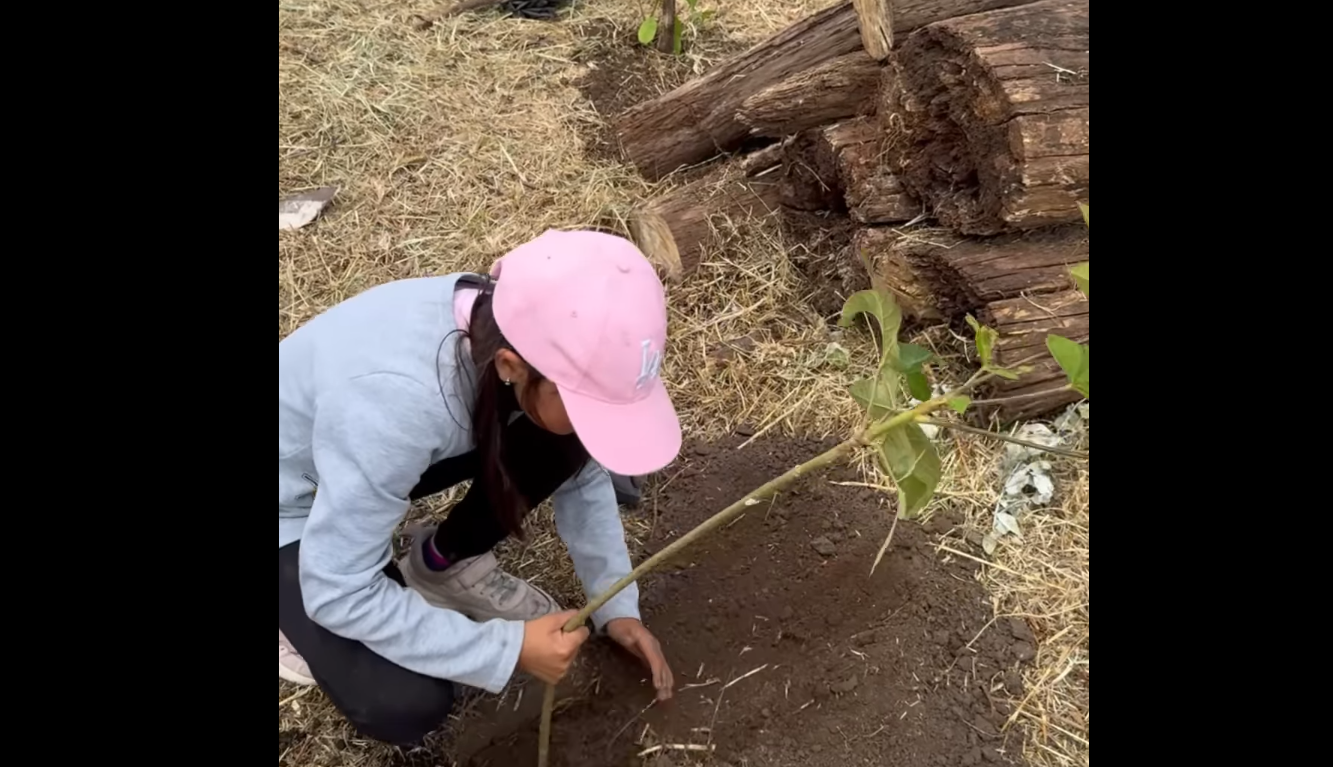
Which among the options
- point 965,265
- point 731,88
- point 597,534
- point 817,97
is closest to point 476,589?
point 597,534

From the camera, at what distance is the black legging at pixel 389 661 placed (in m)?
Result: 1.34

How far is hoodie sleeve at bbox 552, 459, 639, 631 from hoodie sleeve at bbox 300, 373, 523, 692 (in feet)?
0.96

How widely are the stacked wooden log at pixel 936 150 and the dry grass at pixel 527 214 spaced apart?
0.19 meters

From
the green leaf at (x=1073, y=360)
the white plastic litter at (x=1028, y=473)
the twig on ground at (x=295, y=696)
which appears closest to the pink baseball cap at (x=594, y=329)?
the green leaf at (x=1073, y=360)

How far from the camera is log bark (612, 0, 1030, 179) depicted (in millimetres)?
2348

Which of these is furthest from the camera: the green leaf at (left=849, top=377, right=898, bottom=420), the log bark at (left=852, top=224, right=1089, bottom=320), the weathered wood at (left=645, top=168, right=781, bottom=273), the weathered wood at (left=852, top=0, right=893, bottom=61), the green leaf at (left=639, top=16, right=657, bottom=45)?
the green leaf at (left=639, top=16, right=657, bottom=45)

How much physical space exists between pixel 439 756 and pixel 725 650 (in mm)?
526

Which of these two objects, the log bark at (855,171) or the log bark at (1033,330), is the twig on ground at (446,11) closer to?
the log bark at (855,171)

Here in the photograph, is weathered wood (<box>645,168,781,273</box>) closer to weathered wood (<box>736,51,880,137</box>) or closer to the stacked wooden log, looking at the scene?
the stacked wooden log

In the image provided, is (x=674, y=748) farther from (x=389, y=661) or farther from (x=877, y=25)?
(x=877, y=25)

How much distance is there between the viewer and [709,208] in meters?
2.64

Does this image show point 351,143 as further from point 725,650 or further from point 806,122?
point 725,650

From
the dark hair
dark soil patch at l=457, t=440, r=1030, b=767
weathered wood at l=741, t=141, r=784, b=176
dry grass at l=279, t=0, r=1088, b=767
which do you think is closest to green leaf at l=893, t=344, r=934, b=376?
the dark hair

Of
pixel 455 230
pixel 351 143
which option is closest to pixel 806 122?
pixel 455 230
